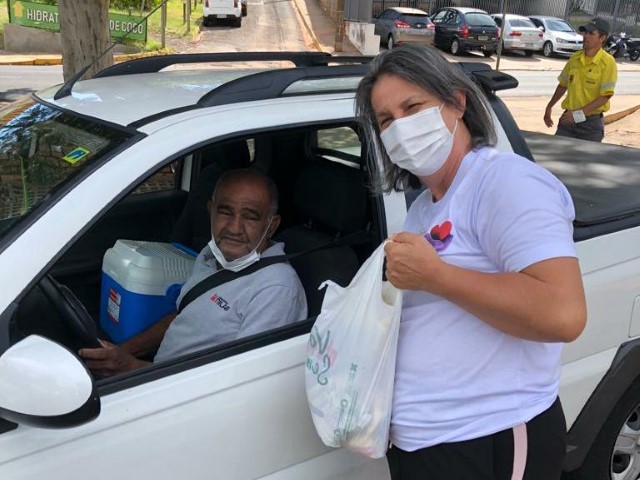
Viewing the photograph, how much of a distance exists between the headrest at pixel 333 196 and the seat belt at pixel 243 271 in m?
0.09

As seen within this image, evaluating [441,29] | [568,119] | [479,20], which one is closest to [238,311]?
[568,119]

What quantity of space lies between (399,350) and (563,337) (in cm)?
37

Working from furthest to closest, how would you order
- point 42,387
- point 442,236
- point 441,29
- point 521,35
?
1. point 521,35
2. point 441,29
3. point 442,236
4. point 42,387

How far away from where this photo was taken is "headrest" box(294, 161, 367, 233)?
7.68 feet

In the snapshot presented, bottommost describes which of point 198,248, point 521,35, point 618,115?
point 618,115

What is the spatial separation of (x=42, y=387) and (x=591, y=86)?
638 cm

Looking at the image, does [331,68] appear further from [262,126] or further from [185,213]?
[185,213]

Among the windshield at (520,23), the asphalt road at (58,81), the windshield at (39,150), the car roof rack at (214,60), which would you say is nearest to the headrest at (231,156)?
the car roof rack at (214,60)

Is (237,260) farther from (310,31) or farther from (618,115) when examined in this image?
(310,31)

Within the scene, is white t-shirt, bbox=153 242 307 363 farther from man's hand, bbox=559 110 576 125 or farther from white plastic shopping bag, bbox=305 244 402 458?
man's hand, bbox=559 110 576 125

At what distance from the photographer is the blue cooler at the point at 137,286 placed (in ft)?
8.05

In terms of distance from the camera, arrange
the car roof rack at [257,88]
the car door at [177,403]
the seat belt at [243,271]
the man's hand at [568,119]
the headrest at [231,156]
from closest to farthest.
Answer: the car door at [177,403]
the car roof rack at [257,88]
the seat belt at [243,271]
the headrest at [231,156]
the man's hand at [568,119]

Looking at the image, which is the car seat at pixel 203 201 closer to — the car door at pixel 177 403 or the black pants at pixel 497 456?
the car door at pixel 177 403

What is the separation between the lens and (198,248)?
9.31ft
